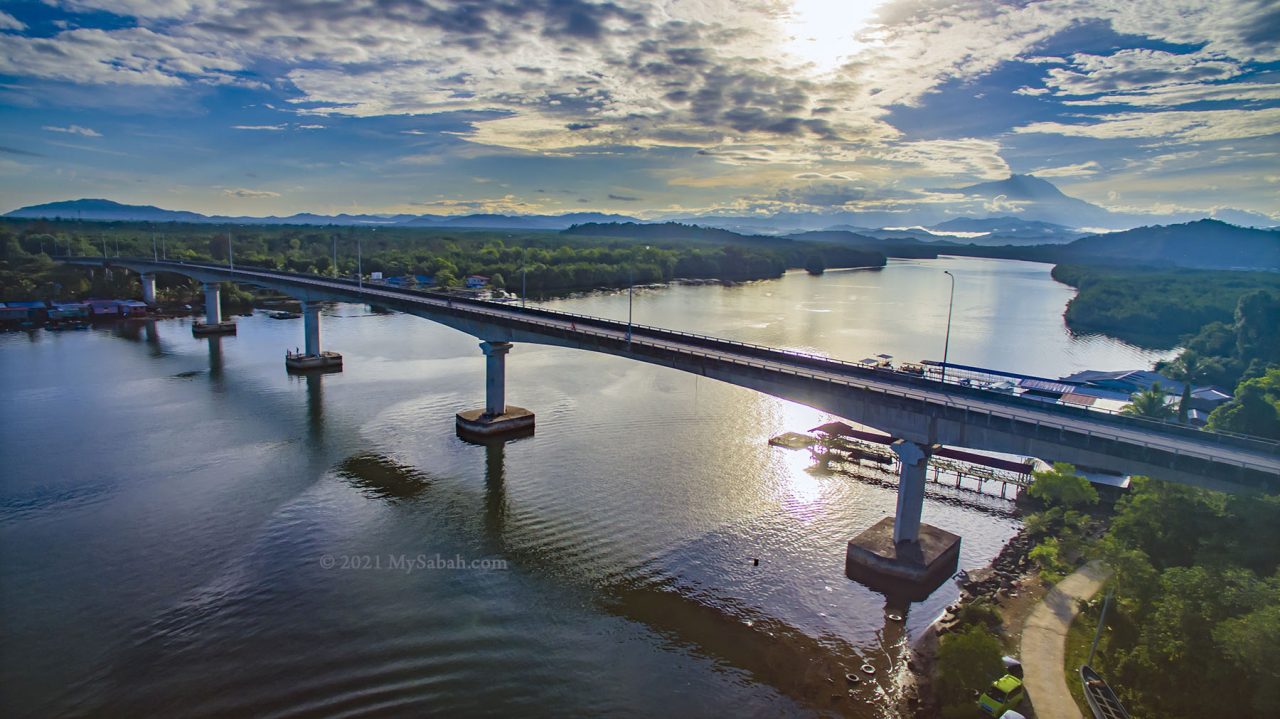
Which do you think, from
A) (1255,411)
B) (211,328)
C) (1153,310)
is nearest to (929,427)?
(1255,411)

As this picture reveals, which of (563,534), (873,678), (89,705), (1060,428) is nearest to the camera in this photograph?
(89,705)

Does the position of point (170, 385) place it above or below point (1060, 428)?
below

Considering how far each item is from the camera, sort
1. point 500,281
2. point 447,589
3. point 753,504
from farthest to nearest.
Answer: point 500,281
point 753,504
point 447,589

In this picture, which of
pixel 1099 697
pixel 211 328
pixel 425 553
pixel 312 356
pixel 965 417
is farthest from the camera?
pixel 211 328

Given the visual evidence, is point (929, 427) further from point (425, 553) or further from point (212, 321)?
point (212, 321)

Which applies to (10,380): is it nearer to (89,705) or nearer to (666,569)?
(89,705)

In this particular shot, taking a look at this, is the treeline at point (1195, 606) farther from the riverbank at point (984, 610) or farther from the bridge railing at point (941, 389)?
the riverbank at point (984, 610)

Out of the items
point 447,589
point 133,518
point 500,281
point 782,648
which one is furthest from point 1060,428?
point 500,281

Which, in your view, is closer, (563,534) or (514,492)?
(563,534)
